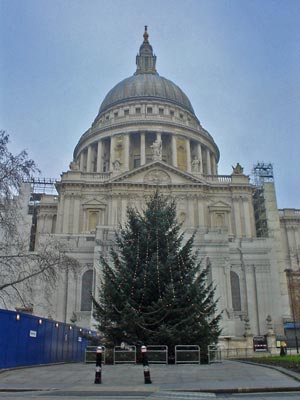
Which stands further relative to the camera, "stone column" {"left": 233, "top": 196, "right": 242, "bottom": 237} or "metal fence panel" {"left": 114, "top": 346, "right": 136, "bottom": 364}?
"stone column" {"left": 233, "top": 196, "right": 242, "bottom": 237}

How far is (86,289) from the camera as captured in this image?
1614 inches

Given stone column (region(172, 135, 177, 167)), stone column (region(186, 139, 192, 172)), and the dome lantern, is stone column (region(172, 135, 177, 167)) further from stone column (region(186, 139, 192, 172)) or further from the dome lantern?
the dome lantern

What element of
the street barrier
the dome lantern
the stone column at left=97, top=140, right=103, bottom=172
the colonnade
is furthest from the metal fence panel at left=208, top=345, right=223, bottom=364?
the dome lantern

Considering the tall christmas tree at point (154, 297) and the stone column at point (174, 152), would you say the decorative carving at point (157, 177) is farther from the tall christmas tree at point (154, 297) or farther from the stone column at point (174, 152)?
the tall christmas tree at point (154, 297)

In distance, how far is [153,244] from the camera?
20000mm

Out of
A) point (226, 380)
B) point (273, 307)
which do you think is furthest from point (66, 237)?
point (226, 380)

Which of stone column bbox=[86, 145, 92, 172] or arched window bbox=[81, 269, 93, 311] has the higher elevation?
stone column bbox=[86, 145, 92, 172]

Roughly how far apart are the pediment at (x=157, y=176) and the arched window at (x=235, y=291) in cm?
1399

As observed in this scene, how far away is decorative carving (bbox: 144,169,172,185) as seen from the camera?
5266cm

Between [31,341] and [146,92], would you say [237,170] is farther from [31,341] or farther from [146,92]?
[31,341]

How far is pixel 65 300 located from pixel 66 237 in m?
7.79

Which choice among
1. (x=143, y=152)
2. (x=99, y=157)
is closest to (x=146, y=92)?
(x=143, y=152)

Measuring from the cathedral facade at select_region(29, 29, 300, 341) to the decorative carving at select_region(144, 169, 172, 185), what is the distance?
12 centimetres

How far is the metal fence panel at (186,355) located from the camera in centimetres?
1739
